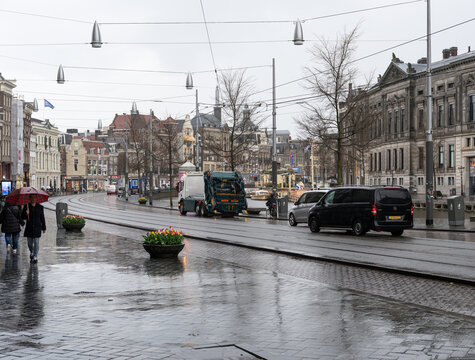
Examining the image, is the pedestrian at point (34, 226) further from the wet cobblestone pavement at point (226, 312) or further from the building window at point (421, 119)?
the building window at point (421, 119)

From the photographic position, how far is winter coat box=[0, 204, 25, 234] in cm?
1659

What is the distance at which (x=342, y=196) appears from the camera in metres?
24.0

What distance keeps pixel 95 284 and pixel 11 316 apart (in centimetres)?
309

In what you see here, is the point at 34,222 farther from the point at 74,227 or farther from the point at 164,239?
the point at 74,227

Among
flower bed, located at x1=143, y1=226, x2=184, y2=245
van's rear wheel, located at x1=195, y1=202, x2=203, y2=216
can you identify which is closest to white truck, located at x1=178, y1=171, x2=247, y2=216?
van's rear wheel, located at x1=195, y1=202, x2=203, y2=216

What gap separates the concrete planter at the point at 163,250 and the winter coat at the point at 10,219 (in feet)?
11.9

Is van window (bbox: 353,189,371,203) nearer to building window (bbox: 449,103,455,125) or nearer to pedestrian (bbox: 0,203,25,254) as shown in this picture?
pedestrian (bbox: 0,203,25,254)

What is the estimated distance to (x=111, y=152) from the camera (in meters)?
156

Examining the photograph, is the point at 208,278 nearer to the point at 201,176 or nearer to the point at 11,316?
the point at 11,316

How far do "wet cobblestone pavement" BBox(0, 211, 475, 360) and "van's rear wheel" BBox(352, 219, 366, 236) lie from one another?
844 cm

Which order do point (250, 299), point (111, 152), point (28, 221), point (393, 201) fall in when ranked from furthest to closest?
point (111, 152), point (393, 201), point (28, 221), point (250, 299)

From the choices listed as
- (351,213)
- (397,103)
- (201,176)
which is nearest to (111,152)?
(397,103)

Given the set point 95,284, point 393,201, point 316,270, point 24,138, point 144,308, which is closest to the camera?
point 144,308

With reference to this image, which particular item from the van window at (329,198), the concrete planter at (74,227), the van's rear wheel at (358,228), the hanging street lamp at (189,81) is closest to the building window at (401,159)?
the hanging street lamp at (189,81)
